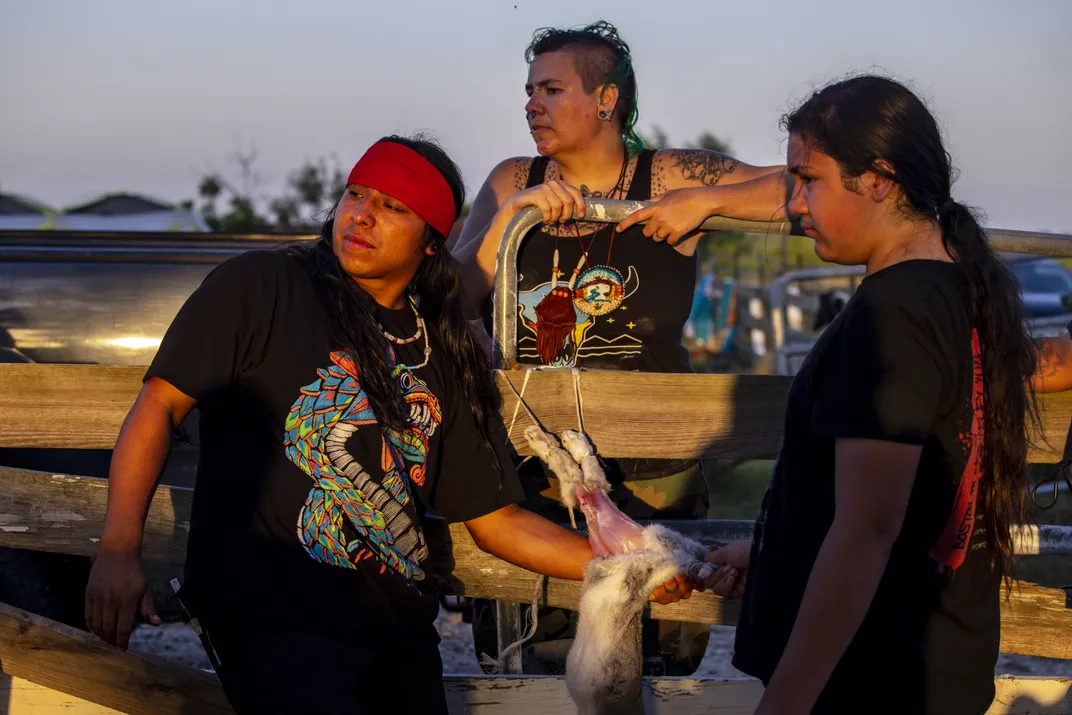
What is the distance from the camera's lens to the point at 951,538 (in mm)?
1738

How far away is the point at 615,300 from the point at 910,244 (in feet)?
4.44

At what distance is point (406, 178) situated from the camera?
2580 millimetres

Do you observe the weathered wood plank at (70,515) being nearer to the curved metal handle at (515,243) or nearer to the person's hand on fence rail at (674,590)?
the curved metal handle at (515,243)

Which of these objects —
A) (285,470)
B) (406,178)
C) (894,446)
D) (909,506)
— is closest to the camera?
(894,446)

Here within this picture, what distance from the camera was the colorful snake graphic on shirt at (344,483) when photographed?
7.45 ft

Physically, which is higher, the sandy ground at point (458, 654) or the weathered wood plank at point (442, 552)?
the weathered wood plank at point (442, 552)

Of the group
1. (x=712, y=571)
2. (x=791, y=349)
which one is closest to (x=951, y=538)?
(x=712, y=571)

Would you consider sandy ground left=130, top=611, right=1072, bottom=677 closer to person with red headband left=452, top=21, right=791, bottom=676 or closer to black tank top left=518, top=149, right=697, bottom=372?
person with red headband left=452, top=21, right=791, bottom=676

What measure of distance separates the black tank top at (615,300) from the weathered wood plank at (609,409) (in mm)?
247

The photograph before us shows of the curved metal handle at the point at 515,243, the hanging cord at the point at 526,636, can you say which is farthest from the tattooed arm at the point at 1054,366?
the hanging cord at the point at 526,636

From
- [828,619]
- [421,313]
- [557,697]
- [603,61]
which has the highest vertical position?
[603,61]

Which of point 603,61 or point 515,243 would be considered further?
point 603,61

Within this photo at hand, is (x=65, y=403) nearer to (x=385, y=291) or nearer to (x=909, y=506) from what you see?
(x=385, y=291)

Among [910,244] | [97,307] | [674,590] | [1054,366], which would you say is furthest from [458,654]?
[910,244]
